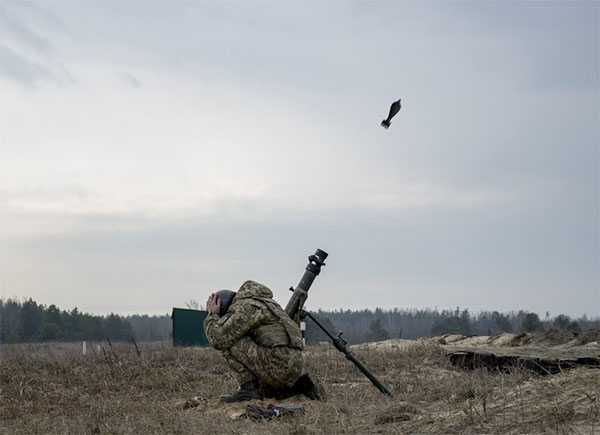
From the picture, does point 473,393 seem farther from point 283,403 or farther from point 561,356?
point 561,356

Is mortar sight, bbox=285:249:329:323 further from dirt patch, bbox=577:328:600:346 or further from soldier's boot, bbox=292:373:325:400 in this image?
dirt patch, bbox=577:328:600:346

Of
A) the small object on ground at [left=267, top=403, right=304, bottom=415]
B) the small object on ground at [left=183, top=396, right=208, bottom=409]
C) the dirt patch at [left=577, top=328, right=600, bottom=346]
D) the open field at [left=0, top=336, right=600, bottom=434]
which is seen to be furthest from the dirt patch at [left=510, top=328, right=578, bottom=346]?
the small object on ground at [left=267, top=403, right=304, bottom=415]

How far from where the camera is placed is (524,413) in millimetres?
7438

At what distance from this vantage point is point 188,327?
22.6 metres

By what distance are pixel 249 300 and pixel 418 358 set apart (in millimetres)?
6196

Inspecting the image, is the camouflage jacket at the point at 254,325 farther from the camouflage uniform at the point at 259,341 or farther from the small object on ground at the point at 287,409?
the small object on ground at the point at 287,409

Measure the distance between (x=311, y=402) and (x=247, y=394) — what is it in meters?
0.90

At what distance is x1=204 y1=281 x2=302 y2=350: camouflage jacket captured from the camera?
10.3 metres

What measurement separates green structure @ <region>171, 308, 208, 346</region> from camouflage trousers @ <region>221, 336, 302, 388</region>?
38.9 ft

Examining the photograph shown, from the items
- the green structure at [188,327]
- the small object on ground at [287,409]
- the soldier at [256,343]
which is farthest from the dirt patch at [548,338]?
the small object on ground at [287,409]

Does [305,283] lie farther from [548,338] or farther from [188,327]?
[188,327]

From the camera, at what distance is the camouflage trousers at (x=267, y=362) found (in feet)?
33.8

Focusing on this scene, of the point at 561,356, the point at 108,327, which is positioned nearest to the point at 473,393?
the point at 561,356

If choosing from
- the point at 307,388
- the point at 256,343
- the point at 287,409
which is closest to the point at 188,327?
the point at 307,388
